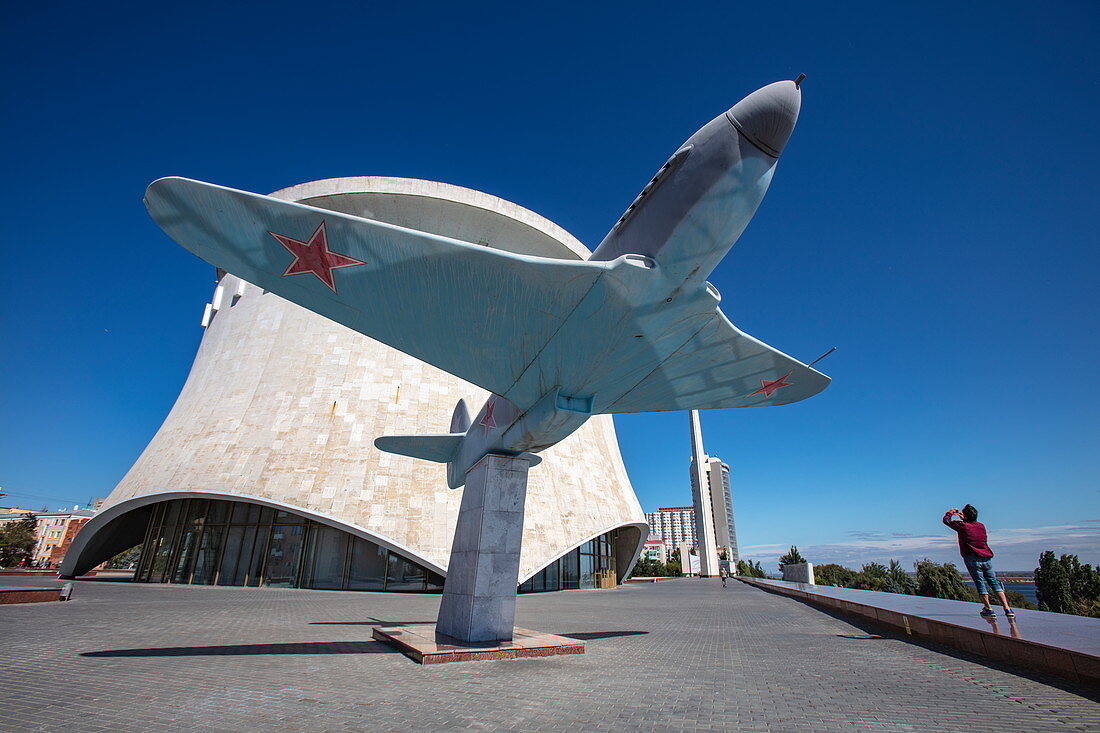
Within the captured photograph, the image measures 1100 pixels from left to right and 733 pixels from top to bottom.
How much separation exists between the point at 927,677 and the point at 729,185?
6.53 m

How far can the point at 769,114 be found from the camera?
15.8ft

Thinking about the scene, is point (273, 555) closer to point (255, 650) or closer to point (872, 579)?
point (255, 650)

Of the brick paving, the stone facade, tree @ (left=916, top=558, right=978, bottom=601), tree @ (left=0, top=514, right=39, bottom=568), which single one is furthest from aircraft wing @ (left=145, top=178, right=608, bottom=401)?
tree @ (left=0, top=514, right=39, bottom=568)

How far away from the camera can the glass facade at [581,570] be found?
81.8 feet

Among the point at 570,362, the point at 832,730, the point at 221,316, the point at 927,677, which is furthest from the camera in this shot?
the point at 221,316

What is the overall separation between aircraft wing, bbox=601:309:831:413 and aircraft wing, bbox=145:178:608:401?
237 centimetres

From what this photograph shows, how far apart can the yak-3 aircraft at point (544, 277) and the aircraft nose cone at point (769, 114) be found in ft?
0.04

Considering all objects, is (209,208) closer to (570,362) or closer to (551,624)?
(570,362)

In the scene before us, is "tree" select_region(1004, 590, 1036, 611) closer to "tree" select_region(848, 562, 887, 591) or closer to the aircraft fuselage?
the aircraft fuselage

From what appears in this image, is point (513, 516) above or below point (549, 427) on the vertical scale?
below

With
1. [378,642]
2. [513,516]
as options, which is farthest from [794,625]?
[378,642]

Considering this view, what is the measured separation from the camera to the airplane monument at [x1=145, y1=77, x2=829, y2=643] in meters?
5.10

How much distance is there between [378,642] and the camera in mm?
8578

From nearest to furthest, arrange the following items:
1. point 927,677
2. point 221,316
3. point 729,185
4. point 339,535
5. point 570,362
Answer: point 729,185 → point 927,677 → point 570,362 → point 339,535 → point 221,316
